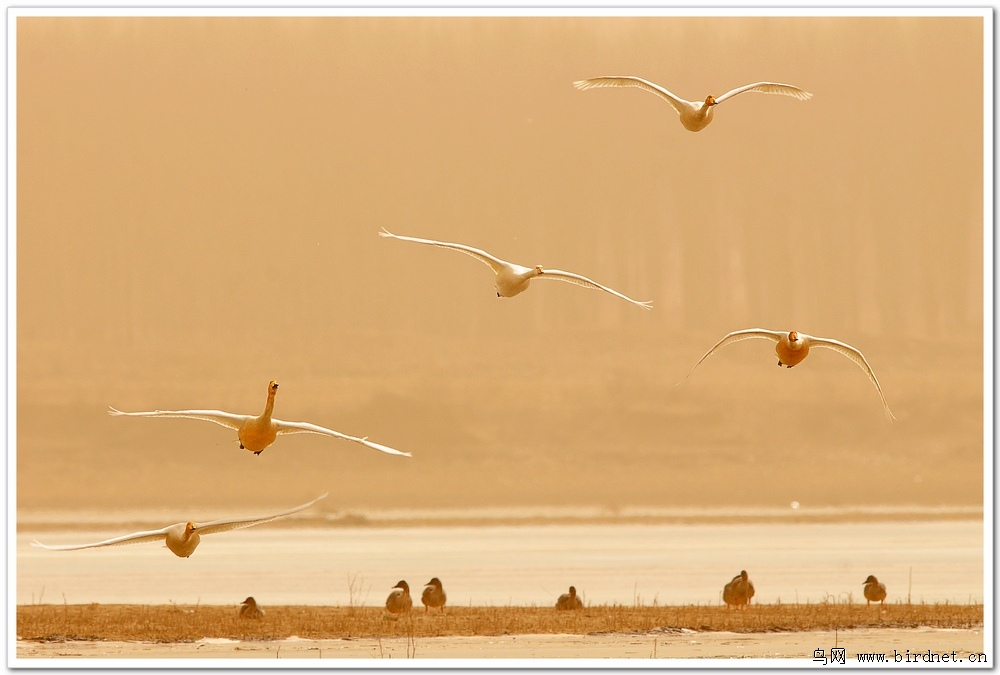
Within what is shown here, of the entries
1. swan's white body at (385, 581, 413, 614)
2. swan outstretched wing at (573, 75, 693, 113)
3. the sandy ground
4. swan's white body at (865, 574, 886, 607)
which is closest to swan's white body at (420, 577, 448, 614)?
swan's white body at (385, 581, 413, 614)

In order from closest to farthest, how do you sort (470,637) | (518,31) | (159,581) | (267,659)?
(267,659)
(470,637)
(159,581)
(518,31)

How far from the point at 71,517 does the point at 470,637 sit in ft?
30.7

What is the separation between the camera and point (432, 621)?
1498 cm

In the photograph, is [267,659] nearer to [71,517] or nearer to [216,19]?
[71,517]

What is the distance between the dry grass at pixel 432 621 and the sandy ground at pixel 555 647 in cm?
23

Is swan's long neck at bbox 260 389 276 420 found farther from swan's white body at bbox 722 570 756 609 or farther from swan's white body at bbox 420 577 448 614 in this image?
swan's white body at bbox 722 570 756 609

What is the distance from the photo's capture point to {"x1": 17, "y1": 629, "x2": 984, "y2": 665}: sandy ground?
13.4 meters

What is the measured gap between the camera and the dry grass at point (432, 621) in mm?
14188

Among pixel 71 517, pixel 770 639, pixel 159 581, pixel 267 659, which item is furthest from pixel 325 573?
pixel 770 639

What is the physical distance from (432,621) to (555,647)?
6.10 ft

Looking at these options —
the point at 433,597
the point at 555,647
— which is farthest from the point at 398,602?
the point at 555,647

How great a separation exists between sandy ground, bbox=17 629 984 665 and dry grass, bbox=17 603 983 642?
0.23 meters

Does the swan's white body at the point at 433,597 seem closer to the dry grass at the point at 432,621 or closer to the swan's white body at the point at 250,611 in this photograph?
the dry grass at the point at 432,621
